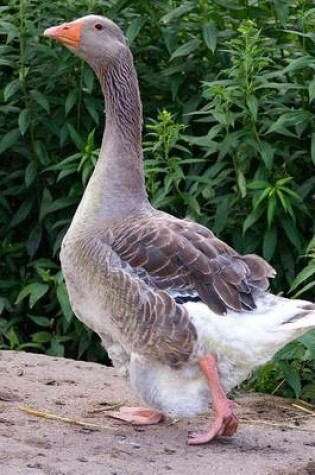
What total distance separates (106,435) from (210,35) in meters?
3.28

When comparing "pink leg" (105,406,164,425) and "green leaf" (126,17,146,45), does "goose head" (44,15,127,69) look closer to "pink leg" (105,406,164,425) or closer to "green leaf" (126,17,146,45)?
"green leaf" (126,17,146,45)

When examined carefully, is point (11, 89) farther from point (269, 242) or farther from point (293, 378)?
point (293, 378)

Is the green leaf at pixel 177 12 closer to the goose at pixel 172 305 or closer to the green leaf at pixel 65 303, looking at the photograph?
the green leaf at pixel 65 303

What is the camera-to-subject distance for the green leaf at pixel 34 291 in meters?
8.33

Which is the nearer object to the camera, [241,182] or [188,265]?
[188,265]

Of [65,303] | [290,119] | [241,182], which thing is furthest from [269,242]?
[65,303]

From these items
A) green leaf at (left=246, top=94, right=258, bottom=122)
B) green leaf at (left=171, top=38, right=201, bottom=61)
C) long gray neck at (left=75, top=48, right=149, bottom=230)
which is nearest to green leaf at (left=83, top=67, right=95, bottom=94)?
green leaf at (left=171, top=38, right=201, bottom=61)

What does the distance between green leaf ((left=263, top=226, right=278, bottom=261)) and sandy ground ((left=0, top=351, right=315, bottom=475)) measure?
3.25 ft

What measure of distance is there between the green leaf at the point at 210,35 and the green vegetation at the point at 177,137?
1cm

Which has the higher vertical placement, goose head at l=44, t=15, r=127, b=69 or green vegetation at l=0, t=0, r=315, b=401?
goose head at l=44, t=15, r=127, b=69

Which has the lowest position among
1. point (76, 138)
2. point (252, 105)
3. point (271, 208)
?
point (271, 208)

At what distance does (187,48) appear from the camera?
8.56m

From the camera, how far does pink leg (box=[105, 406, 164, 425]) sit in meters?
6.66

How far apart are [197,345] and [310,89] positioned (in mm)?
2480
